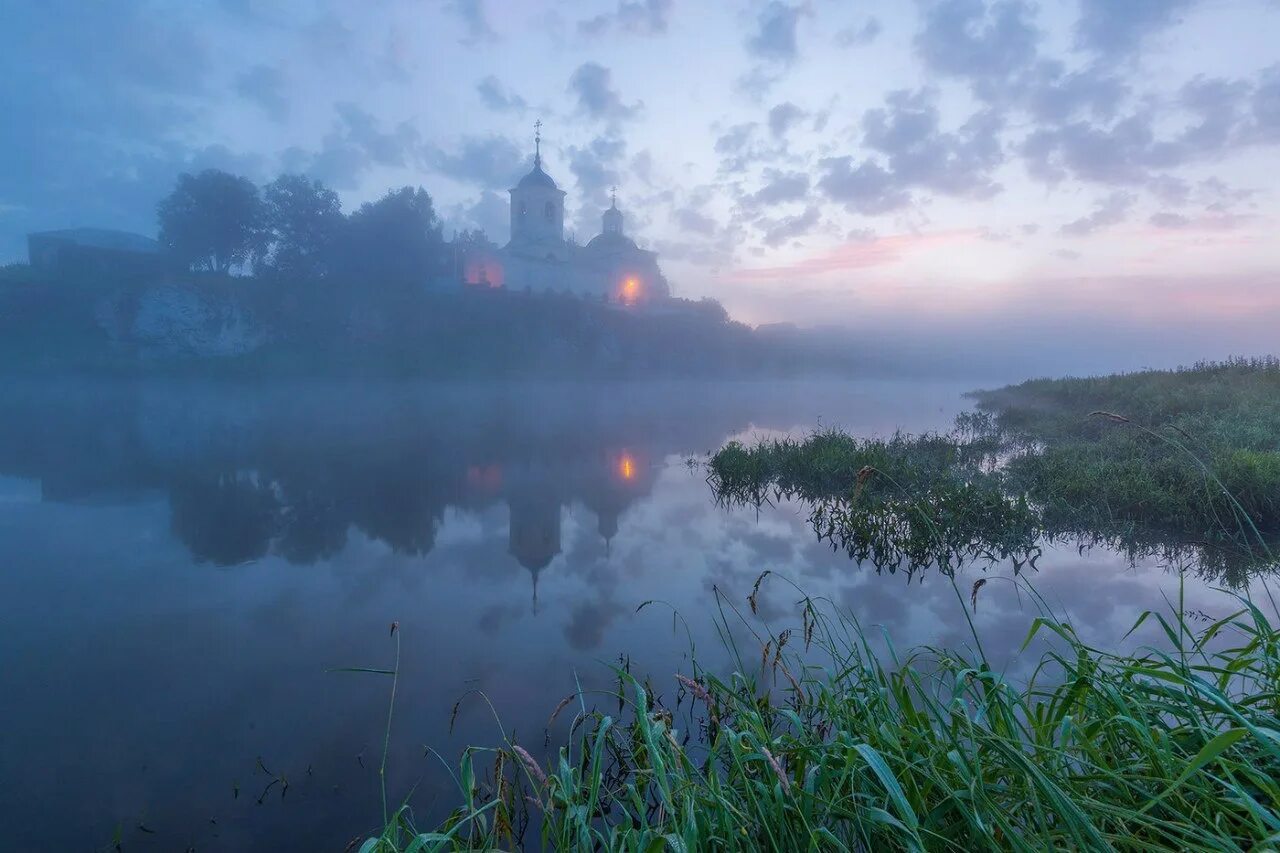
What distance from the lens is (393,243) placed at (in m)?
62.6

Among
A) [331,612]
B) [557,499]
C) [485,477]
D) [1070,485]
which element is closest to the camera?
[331,612]

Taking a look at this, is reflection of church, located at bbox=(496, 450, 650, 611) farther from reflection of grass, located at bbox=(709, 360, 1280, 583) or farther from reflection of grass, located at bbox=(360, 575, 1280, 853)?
reflection of grass, located at bbox=(360, 575, 1280, 853)

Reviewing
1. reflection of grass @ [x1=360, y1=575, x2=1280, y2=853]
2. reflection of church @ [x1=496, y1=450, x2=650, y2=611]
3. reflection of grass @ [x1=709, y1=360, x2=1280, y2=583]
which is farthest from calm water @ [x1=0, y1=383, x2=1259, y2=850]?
reflection of grass @ [x1=360, y1=575, x2=1280, y2=853]

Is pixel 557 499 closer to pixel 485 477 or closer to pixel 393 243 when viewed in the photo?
pixel 485 477

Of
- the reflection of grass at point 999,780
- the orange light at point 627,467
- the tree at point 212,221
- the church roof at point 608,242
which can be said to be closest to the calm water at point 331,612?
the orange light at point 627,467

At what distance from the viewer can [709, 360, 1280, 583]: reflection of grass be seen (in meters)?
7.66

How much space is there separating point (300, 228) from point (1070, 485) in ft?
220

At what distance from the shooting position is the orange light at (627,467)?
48.6 feet

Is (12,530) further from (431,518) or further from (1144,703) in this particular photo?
(1144,703)

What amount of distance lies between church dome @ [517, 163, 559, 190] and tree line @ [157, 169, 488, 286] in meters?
11.0

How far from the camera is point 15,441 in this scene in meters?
19.8

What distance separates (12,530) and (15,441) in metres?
14.4

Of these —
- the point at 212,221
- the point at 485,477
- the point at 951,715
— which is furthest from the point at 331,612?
the point at 212,221

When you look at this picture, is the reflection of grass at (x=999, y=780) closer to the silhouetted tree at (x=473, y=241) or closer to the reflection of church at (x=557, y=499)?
the reflection of church at (x=557, y=499)
